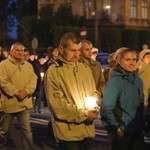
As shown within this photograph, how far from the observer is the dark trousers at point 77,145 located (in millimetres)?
6504

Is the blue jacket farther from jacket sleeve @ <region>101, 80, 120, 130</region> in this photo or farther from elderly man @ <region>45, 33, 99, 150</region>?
elderly man @ <region>45, 33, 99, 150</region>

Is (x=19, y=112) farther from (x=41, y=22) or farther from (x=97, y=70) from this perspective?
(x=41, y=22)

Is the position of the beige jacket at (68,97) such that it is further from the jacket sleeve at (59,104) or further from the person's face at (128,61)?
the person's face at (128,61)

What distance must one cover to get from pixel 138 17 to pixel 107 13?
3.78 metres

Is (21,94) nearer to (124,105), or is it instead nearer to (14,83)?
(14,83)

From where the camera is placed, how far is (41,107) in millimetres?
20469

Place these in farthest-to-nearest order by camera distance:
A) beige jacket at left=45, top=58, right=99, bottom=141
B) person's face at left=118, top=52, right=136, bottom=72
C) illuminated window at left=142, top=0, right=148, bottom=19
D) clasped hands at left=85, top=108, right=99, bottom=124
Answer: illuminated window at left=142, top=0, right=148, bottom=19 → person's face at left=118, top=52, right=136, bottom=72 → beige jacket at left=45, top=58, right=99, bottom=141 → clasped hands at left=85, top=108, right=99, bottom=124

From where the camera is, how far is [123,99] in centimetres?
670

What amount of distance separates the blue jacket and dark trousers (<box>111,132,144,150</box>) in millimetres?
138

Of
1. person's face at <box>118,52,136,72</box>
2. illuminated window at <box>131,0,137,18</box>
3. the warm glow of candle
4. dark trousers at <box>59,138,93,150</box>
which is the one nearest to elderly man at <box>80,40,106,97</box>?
person's face at <box>118,52,136,72</box>

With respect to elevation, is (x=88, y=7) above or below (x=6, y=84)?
below

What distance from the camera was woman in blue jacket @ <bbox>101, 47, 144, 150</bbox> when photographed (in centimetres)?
666

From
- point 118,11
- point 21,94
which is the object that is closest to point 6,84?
point 21,94

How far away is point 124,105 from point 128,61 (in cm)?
46
